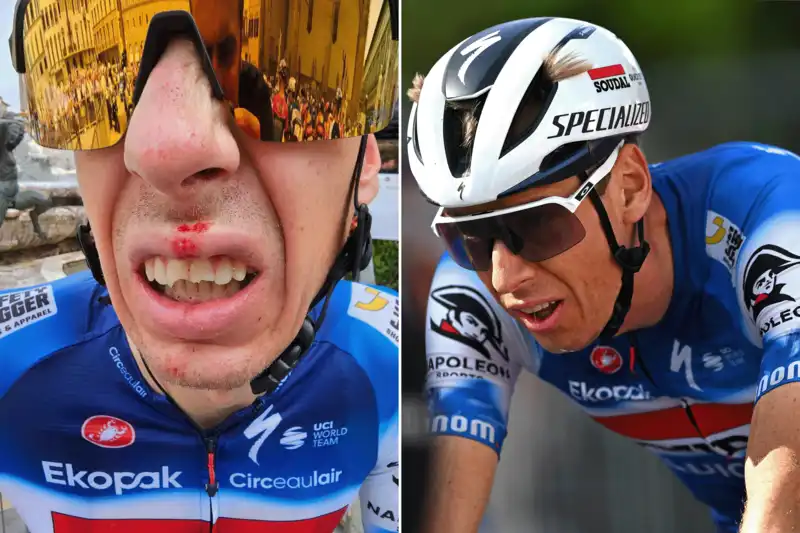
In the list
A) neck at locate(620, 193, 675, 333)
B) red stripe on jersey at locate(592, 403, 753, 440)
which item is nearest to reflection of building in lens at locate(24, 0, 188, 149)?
neck at locate(620, 193, 675, 333)

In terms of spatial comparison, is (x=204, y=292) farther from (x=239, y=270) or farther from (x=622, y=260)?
(x=622, y=260)

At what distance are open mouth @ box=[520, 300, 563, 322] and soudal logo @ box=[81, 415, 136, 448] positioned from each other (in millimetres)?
827

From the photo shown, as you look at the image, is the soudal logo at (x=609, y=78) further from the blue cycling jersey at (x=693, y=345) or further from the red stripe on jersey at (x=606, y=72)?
the blue cycling jersey at (x=693, y=345)

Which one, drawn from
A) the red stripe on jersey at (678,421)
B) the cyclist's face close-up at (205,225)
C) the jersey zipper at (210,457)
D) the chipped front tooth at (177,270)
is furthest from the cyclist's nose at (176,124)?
the red stripe on jersey at (678,421)

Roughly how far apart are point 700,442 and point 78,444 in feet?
4.20

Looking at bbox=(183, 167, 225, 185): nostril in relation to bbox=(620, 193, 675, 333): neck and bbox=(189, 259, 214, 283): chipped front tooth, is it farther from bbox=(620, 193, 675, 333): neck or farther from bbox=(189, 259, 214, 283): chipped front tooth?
bbox=(620, 193, 675, 333): neck

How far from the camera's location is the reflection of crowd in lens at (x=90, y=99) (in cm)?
115

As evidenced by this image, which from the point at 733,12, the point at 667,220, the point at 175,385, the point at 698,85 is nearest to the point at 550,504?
the point at 667,220

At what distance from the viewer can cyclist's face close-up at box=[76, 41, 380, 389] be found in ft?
3.71

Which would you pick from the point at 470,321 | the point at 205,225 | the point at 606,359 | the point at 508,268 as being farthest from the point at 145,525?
the point at 606,359

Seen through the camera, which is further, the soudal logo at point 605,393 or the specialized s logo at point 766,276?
the soudal logo at point 605,393

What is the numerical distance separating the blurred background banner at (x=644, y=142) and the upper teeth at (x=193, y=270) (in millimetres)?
427

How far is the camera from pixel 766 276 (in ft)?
4.14

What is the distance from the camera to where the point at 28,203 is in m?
1.39
